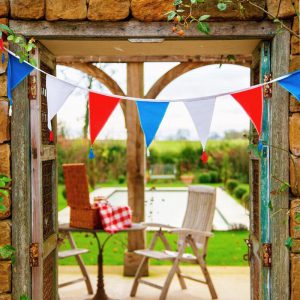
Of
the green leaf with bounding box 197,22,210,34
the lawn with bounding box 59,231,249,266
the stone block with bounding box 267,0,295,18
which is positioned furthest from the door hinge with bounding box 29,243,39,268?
the lawn with bounding box 59,231,249,266

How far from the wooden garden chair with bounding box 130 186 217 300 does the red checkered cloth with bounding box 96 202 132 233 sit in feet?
0.98

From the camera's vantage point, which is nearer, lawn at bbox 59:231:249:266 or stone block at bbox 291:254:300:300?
stone block at bbox 291:254:300:300

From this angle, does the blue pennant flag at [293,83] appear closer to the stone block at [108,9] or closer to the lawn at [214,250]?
the stone block at [108,9]

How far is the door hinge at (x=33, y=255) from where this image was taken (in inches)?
138

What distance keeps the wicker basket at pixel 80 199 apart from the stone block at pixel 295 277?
92.9 inches

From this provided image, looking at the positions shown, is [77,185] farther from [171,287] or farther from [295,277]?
[295,277]

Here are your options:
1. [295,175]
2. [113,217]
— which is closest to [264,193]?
[295,175]

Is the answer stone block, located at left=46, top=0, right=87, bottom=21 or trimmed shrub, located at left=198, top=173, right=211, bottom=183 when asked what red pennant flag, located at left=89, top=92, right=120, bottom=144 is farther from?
trimmed shrub, located at left=198, top=173, right=211, bottom=183

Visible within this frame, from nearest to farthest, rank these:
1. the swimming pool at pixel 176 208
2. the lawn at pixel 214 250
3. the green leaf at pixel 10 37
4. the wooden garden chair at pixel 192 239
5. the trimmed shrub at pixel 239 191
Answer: the green leaf at pixel 10 37
the wooden garden chair at pixel 192 239
the lawn at pixel 214 250
the swimming pool at pixel 176 208
the trimmed shrub at pixel 239 191

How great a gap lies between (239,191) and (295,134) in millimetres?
9890

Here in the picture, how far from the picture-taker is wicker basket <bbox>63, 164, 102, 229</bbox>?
543cm

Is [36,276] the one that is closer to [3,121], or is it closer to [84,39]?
[3,121]

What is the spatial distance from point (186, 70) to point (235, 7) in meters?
3.17

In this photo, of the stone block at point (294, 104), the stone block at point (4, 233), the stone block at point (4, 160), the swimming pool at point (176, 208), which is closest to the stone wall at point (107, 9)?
the stone block at point (294, 104)
